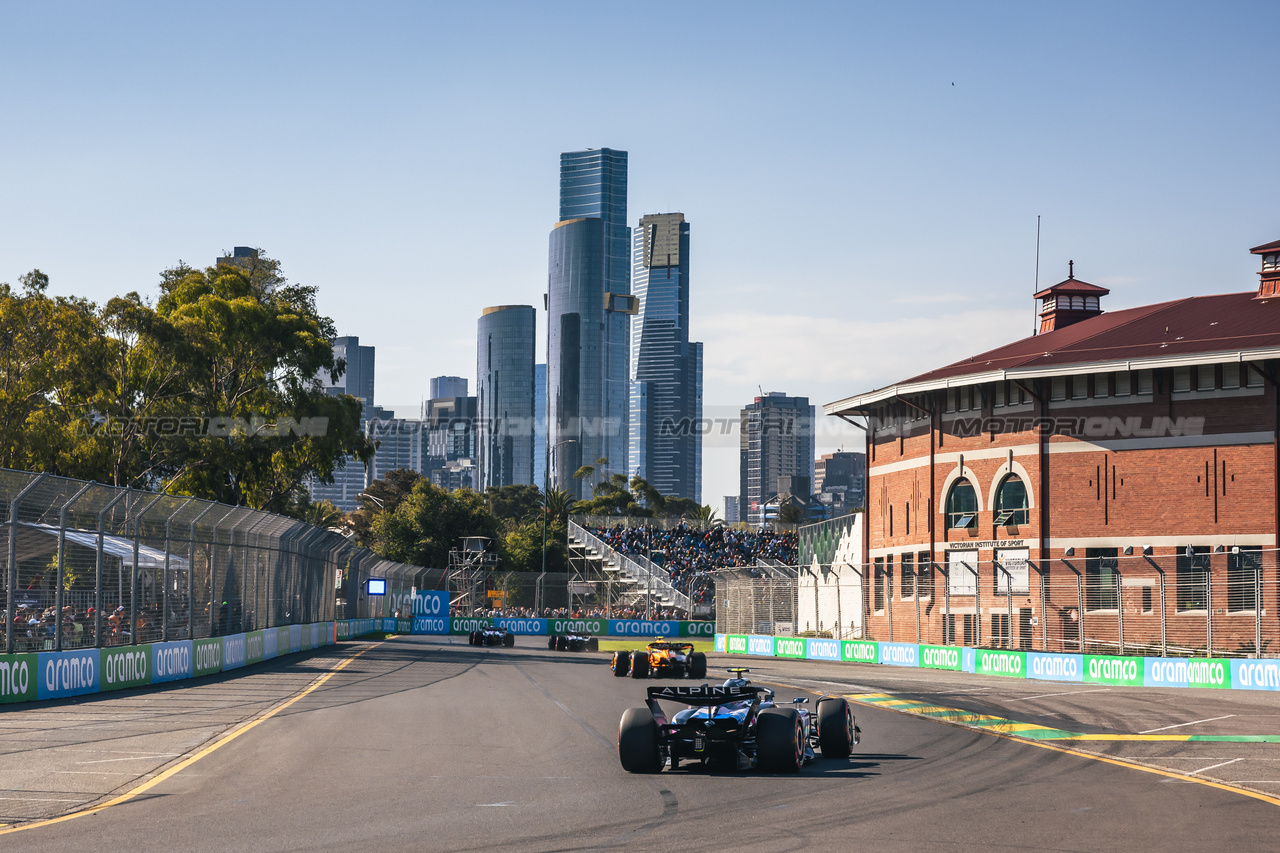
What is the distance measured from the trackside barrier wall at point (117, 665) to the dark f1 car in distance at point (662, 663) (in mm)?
9036

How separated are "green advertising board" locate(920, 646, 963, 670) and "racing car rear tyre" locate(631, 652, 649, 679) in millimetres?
10572

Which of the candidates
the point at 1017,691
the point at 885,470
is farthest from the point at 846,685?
the point at 885,470

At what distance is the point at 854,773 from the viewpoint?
13.0m

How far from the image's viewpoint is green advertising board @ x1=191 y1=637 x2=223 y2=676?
2659 cm

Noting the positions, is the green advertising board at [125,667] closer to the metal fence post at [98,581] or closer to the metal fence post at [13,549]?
the metal fence post at [98,581]

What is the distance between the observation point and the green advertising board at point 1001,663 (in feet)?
109

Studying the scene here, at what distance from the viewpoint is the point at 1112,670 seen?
3042cm

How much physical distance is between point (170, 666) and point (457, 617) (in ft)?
161

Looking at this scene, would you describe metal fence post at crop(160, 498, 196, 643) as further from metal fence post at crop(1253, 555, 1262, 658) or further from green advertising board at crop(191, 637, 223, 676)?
metal fence post at crop(1253, 555, 1262, 658)

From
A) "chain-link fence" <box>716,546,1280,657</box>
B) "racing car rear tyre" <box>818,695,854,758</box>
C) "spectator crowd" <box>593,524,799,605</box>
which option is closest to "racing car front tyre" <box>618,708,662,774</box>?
"racing car rear tyre" <box>818,695,854,758</box>

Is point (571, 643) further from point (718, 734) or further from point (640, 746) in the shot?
point (640, 746)

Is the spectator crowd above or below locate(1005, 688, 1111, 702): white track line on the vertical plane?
above

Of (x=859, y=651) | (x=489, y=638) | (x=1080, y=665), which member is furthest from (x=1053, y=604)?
(x=489, y=638)

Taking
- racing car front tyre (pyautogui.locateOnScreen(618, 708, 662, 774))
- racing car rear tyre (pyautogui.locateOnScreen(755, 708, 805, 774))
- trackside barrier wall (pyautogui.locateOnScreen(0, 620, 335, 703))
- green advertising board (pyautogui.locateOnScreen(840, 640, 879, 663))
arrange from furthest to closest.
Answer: green advertising board (pyautogui.locateOnScreen(840, 640, 879, 663)) < trackside barrier wall (pyautogui.locateOnScreen(0, 620, 335, 703)) < racing car rear tyre (pyautogui.locateOnScreen(755, 708, 805, 774)) < racing car front tyre (pyautogui.locateOnScreen(618, 708, 662, 774))
